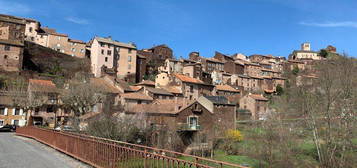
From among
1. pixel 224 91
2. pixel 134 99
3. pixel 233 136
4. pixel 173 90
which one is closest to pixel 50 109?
pixel 134 99

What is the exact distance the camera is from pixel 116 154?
11117 mm

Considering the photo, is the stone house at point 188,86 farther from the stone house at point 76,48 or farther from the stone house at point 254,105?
the stone house at point 76,48

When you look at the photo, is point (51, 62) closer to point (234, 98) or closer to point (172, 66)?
point (172, 66)

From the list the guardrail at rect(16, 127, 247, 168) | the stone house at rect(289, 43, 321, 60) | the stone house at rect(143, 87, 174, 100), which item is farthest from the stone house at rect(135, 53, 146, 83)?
the stone house at rect(289, 43, 321, 60)

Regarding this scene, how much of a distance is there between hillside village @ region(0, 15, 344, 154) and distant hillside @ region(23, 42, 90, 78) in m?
0.22

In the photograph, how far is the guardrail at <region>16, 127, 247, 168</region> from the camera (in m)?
8.68

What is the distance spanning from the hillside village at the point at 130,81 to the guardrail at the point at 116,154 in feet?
50.7

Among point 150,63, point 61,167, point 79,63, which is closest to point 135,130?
point 61,167

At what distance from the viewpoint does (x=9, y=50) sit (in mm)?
66125

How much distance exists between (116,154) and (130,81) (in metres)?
70.1

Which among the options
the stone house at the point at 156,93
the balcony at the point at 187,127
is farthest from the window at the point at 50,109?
the balcony at the point at 187,127

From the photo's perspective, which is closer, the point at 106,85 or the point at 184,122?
the point at 184,122

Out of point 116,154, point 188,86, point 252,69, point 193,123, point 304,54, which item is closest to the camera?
point 116,154

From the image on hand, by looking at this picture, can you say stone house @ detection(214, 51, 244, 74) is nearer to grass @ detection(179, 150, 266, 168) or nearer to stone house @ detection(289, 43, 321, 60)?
stone house @ detection(289, 43, 321, 60)
